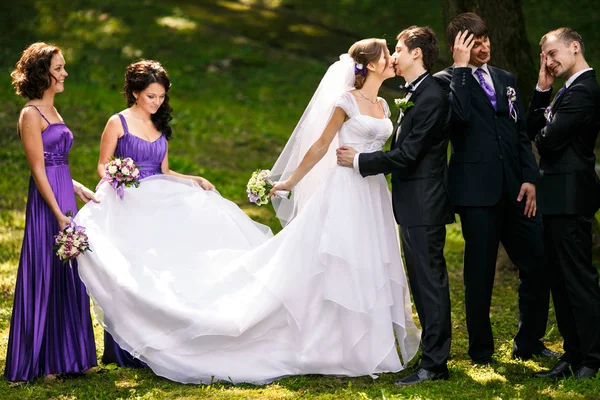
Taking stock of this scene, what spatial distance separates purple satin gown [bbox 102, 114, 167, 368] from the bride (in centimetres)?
43

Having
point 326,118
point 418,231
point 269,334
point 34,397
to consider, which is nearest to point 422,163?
point 418,231

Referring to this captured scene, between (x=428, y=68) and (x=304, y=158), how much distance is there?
106 cm

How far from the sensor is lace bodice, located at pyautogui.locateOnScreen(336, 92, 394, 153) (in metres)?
5.44

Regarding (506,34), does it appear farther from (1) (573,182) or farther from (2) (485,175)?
(1) (573,182)

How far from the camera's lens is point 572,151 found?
5176 millimetres

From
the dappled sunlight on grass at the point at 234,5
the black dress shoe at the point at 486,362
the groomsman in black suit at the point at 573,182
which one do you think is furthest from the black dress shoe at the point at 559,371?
the dappled sunlight on grass at the point at 234,5

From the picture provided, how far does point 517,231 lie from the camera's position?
18.7 ft

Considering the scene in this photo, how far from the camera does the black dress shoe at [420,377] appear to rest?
17.4ft

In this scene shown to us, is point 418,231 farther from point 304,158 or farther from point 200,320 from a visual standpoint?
point 200,320

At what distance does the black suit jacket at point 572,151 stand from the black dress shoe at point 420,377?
4.29ft

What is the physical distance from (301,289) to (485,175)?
1.51 metres

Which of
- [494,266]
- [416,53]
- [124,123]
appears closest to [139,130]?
[124,123]

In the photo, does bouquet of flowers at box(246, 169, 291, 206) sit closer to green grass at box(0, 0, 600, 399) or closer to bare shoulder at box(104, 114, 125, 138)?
bare shoulder at box(104, 114, 125, 138)

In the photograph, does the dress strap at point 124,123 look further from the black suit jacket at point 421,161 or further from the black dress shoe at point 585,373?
the black dress shoe at point 585,373
